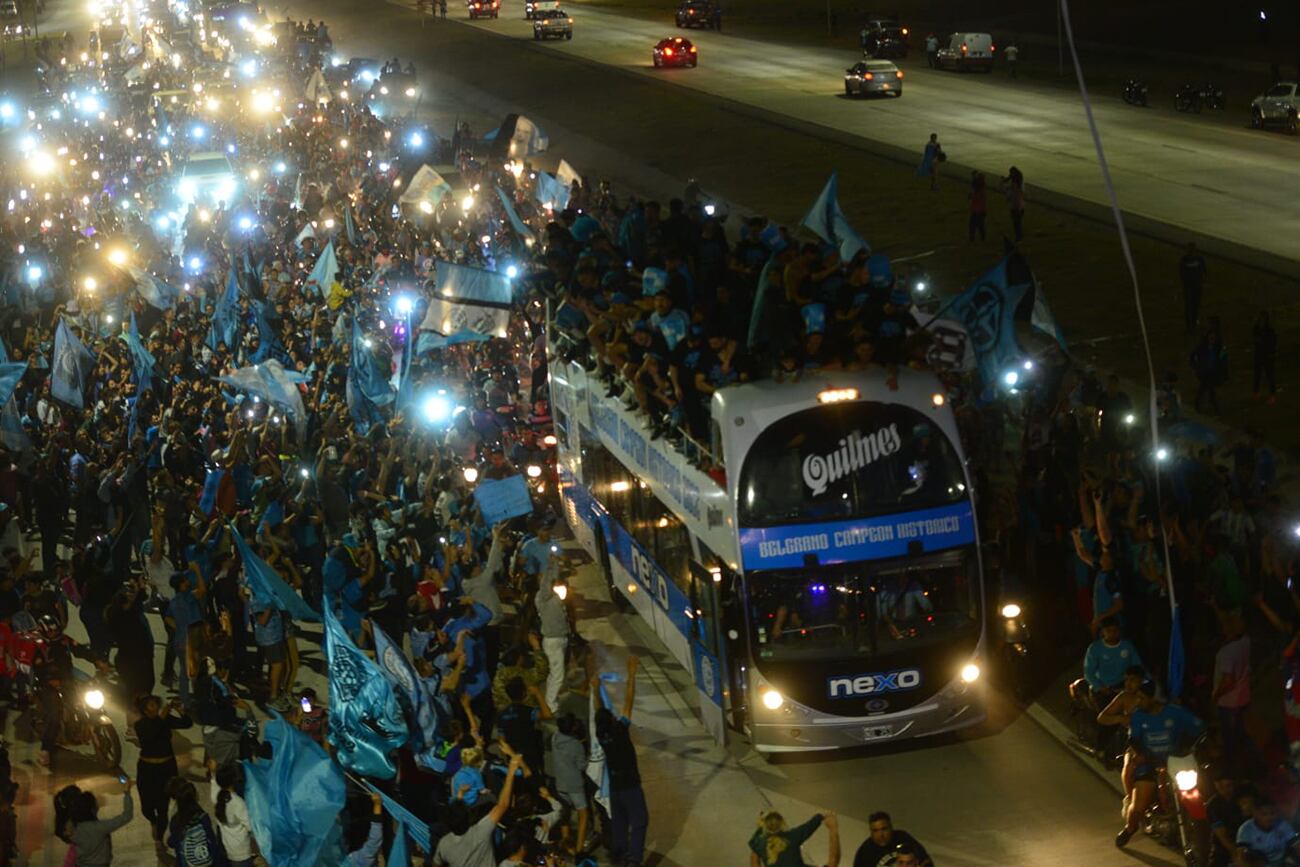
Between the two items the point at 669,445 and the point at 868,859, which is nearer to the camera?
the point at 868,859

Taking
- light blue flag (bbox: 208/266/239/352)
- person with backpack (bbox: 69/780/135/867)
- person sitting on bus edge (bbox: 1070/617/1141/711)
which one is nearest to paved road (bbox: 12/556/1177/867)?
person sitting on bus edge (bbox: 1070/617/1141/711)

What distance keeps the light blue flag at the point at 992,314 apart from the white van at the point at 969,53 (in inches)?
1816

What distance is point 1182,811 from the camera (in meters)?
12.1

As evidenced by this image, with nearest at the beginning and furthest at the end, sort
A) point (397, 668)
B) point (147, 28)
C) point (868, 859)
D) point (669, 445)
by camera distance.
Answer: point (868, 859) < point (397, 668) < point (669, 445) < point (147, 28)

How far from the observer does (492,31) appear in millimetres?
85500

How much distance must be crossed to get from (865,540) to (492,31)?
74.9m

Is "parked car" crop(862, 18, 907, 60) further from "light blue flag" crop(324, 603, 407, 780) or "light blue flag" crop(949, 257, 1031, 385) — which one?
"light blue flag" crop(324, 603, 407, 780)

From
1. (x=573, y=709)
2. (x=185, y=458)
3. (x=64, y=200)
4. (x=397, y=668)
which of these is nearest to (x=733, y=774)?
(x=573, y=709)

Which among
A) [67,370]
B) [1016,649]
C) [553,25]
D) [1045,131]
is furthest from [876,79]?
[1016,649]

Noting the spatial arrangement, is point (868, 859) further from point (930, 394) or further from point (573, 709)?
point (573, 709)

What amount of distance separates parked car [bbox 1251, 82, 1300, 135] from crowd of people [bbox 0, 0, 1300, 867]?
2525cm

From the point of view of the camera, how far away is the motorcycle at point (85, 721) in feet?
49.1

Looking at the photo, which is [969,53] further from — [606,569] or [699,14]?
[606,569]

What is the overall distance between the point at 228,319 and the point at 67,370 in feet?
10.9
